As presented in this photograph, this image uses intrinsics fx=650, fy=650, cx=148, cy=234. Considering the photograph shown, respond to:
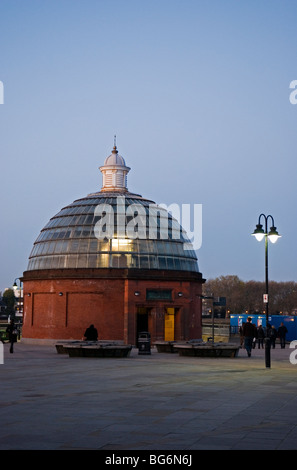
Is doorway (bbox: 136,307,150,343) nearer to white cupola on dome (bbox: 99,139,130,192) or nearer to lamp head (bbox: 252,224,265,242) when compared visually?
white cupola on dome (bbox: 99,139,130,192)

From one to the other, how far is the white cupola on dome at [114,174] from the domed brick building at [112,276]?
11.8ft

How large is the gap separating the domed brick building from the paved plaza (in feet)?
78.9

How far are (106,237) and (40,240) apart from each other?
25.3 feet

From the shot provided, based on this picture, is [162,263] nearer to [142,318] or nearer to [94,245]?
[142,318]

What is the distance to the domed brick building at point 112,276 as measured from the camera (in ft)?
166

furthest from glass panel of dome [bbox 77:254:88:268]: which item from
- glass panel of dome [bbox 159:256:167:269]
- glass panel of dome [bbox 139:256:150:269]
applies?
glass panel of dome [bbox 159:256:167:269]

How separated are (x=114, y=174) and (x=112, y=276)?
13920mm

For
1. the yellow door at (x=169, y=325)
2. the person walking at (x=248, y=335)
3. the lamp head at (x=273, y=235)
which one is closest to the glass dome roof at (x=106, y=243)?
the yellow door at (x=169, y=325)

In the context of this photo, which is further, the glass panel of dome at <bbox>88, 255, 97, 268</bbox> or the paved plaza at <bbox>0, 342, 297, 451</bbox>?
the glass panel of dome at <bbox>88, 255, 97, 268</bbox>

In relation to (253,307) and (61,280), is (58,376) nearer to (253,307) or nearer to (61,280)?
(61,280)

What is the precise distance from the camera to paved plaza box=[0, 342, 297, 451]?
11023 millimetres

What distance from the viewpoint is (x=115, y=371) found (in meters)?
25.6

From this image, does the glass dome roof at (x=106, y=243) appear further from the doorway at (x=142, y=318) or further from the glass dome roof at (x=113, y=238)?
the doorway at (x=142, y=318)
